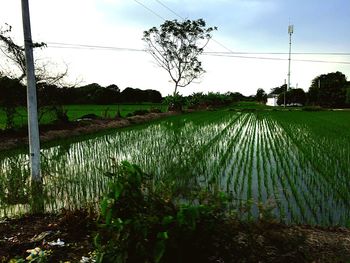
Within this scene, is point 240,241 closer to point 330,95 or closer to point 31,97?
point 31,97

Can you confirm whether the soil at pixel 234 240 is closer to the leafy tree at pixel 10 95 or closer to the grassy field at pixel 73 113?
the leafy tree at pixel 10 95

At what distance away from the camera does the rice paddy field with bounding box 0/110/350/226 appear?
215 inches

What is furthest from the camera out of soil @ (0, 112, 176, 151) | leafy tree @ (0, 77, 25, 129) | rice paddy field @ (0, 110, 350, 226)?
leafy tree @ (0, 77, 25, 129)

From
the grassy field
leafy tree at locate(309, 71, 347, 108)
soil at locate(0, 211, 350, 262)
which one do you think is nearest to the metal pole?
soil at locate(0, 211, 350, 262)

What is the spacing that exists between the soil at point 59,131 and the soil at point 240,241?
866 centimetres

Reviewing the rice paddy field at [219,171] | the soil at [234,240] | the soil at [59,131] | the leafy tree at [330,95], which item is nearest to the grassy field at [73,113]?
the soil at [59,131]

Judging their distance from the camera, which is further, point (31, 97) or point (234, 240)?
point (31, 97)

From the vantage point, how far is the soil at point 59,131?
1291cm

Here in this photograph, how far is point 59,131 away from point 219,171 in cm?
943

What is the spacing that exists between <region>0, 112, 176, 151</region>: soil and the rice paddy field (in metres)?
1.29

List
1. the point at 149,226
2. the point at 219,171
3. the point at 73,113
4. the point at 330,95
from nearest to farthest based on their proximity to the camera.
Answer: the point at 149,226, the point at 219,171, the point at 73,113, the point at 330,95

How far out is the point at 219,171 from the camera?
7.89 meters

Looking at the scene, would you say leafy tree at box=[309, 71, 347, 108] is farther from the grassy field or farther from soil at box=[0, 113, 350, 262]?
soil at box=[0, 113, 350, 262]

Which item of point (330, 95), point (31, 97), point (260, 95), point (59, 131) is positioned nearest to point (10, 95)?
point (59, 131)
